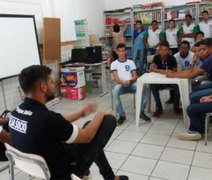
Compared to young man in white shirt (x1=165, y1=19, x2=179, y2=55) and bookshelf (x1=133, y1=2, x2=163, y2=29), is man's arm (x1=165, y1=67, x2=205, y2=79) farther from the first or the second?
bookshelf (x1=133, y1=2, x2=163, y2=29)

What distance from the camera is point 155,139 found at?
297cm

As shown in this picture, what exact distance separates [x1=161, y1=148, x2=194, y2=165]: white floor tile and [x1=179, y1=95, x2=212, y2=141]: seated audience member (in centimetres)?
27

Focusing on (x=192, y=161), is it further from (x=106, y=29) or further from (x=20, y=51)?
(x=106, y=29)

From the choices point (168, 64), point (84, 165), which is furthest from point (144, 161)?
point (168, 64)

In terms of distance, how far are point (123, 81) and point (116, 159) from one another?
1337mm

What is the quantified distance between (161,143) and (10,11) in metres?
3.15

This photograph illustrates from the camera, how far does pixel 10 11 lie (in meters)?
4.18

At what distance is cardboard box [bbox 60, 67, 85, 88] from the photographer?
16.1 ft

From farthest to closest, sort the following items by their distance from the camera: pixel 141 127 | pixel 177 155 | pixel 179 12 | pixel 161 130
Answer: pixel 179 12 → pixel 141 127 → pixel 161 130 → pixel 177 155

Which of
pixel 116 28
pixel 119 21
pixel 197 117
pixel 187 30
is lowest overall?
pixel 197 117

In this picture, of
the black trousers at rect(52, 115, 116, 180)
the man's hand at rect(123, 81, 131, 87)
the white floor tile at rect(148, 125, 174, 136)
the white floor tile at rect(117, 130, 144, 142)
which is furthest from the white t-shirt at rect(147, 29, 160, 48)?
the black trousers at rect(52, 115, 116, 180)

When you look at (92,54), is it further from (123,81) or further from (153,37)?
(153,37)

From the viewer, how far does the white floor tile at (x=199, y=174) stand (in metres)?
2.15

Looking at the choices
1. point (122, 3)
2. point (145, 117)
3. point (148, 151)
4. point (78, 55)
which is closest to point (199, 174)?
point (148, 151)
